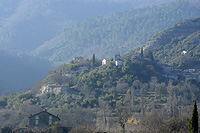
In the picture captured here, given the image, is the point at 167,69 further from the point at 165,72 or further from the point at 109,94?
the point at 109,94

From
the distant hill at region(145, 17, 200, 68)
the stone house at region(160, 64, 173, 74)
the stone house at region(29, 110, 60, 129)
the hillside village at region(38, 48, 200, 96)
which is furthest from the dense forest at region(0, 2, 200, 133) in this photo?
the stone house at region(29, 110, 60, 129)

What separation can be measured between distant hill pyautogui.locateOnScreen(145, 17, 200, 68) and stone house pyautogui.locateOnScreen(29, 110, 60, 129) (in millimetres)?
64603

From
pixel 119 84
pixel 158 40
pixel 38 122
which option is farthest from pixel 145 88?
pixel 158 40

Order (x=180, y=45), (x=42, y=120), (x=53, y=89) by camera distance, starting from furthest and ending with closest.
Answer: (x=180, y=45)
(x=53, y=89)
(x=42, y=120)

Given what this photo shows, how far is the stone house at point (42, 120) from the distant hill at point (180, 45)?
2543 inches

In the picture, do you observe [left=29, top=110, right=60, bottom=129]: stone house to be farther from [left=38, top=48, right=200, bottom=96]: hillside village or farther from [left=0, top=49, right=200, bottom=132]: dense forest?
[left=38, top=48, right=200, bottom=96]: hillside village

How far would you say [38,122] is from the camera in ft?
251

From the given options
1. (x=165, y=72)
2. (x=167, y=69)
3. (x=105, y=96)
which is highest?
(x=167, y=69)

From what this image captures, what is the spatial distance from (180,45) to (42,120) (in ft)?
298

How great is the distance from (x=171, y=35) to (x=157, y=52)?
737 inches

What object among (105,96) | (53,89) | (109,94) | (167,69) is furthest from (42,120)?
(167,69)

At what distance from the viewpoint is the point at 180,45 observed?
158m

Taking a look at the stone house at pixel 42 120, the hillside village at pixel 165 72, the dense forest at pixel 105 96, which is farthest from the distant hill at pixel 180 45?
the stone house at pixel 42 120

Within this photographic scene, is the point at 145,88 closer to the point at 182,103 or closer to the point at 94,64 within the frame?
the point at 182,103
